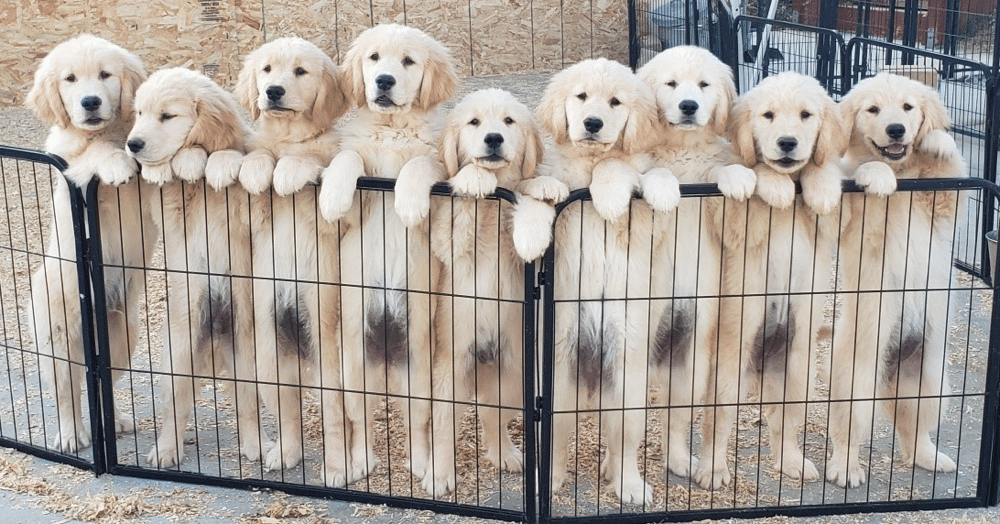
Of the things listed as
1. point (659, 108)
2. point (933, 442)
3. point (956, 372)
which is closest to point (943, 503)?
point (933, 442)

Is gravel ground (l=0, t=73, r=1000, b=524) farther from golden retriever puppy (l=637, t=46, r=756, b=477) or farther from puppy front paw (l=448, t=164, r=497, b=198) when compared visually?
puppy front paw (l=448, t=164, r=497, b=198)

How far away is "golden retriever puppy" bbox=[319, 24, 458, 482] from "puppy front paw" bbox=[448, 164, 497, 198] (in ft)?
0.44

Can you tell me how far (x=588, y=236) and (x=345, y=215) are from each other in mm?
838

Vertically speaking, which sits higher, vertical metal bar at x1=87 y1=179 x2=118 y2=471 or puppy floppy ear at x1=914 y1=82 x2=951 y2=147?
puppy floppy ear at x1=914 y1=82 x2=951 y2=147

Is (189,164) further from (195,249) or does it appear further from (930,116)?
(930,116)

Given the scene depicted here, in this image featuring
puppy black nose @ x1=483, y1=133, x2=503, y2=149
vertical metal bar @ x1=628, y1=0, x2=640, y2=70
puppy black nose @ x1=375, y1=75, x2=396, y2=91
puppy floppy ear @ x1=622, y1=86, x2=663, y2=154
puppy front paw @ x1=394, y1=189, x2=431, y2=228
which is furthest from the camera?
vertical metal bar @ x1=628, y1=0, x2=640, y2=70

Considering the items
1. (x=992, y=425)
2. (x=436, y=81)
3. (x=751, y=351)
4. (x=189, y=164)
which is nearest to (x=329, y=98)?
(x=436, y=81)

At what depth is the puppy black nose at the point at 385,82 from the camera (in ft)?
12.6

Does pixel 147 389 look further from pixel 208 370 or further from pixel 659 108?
pixel 659 108

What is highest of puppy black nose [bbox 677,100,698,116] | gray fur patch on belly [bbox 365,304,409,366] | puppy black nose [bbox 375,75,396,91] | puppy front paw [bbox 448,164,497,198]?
puppy black nose [bbox 375,75,396,91]

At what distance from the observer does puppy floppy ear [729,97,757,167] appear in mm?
3760

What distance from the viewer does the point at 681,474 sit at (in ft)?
13.2

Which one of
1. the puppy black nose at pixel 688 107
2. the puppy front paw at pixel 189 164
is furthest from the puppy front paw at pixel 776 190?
the puppy front paw at pixel 189 164

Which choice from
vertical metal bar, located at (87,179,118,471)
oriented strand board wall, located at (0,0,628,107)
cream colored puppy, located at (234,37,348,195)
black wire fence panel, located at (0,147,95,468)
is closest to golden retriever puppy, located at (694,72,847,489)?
cream colored puppy, located at (234,37,348,195)
